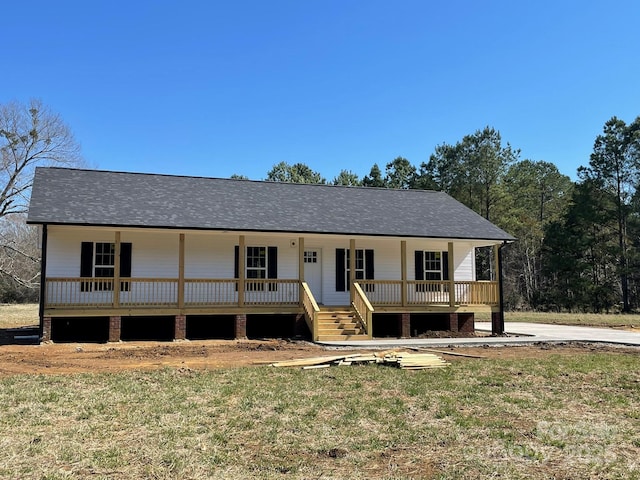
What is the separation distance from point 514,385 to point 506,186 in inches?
1733

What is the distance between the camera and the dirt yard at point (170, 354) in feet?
38.4

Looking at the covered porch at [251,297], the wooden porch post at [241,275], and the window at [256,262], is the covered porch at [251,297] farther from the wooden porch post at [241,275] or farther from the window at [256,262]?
the window at [256,262]

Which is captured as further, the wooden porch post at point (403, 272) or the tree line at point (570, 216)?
the tree line at point (570, 216)

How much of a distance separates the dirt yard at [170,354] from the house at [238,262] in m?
1.35

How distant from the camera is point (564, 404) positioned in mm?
8352

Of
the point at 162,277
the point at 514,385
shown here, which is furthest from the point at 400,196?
the point at 514,385

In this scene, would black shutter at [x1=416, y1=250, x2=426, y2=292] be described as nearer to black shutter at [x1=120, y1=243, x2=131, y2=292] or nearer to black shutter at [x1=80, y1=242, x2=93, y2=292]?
black shutter at [x1=120, y1=243, x2=131, y2=292]

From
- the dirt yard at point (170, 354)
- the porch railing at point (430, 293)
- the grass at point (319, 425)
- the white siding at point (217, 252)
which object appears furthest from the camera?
the porch railing at point (430, 293)

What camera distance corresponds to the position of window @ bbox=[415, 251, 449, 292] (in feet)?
70.1

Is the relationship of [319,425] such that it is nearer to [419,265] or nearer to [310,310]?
[310,310]

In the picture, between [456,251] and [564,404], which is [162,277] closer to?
[456,251]

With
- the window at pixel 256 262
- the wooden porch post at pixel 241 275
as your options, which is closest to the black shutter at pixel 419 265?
the window at pixel 256 262

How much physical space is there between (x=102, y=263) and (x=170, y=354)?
5781mm

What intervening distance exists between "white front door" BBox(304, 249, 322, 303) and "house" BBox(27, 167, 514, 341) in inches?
1.6
